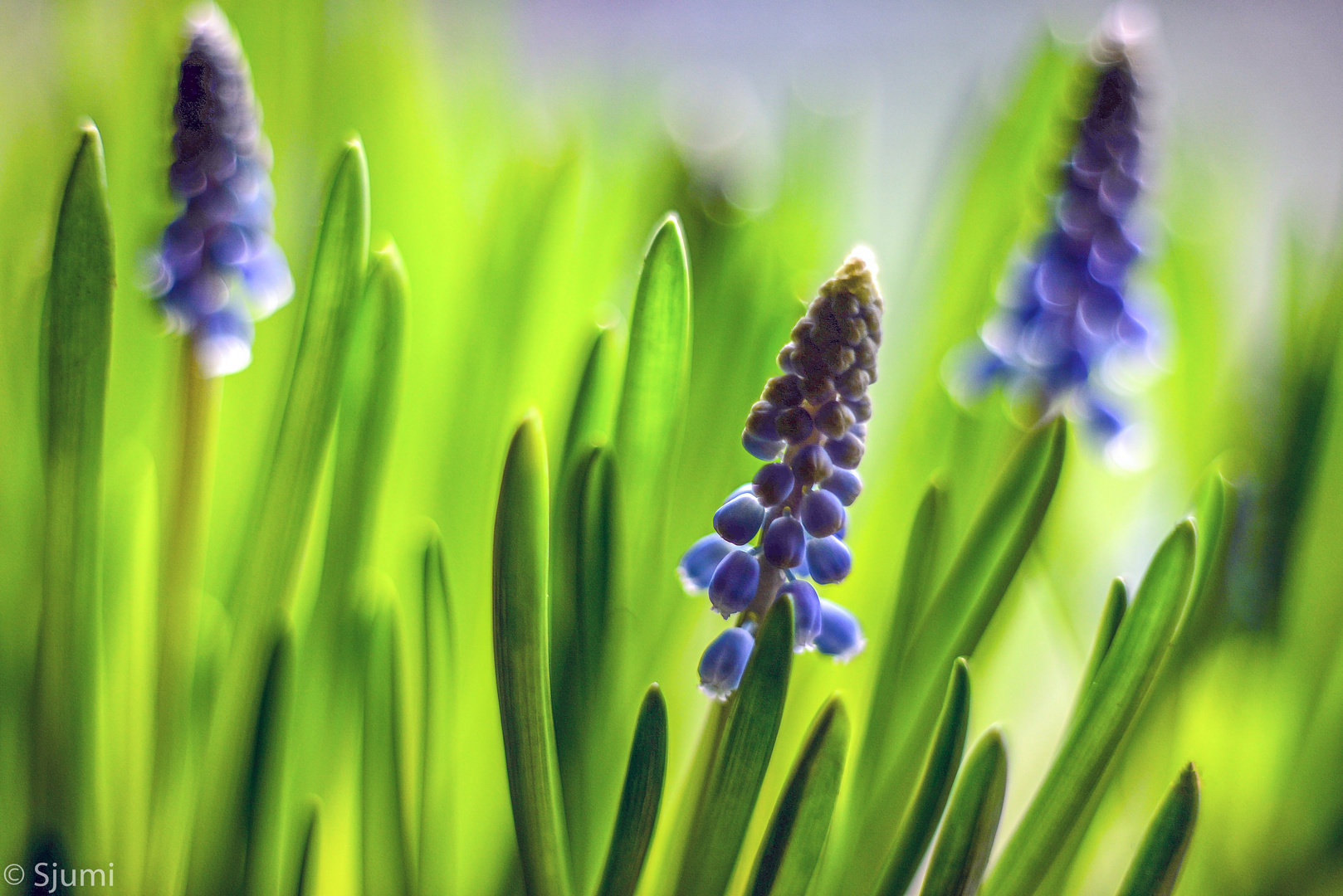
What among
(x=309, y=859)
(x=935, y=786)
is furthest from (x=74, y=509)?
(x=935, y=786)

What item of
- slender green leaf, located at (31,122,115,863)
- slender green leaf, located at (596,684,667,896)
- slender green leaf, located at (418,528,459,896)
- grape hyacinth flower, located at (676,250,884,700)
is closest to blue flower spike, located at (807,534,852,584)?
grape hyacinth flower, located at (676,250,884,700)

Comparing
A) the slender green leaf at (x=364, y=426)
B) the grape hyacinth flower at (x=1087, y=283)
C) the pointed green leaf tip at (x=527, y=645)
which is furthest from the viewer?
the grape hyacinth flower at (x=1087, y=283)

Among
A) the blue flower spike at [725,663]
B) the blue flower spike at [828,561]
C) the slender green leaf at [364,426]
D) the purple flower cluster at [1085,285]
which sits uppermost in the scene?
the purple flower cluster at [1085,285]

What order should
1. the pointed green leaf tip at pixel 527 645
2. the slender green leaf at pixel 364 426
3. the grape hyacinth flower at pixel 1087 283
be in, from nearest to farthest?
the pointed green leaf tip at pixel 527 645
the slender green leaf at pixel 364 426
the grape hyacinth flower at pixel 1087 283

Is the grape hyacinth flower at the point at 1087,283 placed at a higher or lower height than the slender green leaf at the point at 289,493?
higher

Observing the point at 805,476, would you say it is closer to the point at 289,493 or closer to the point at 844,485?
the point at 844,485

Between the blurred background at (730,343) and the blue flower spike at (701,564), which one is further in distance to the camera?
the blurred background at (730,343)

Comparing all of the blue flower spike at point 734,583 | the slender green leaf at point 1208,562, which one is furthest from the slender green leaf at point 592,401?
the slender green leaf at point 1208,562

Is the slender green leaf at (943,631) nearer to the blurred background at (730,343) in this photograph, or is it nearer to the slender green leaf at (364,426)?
the blurred background at (730,343)
